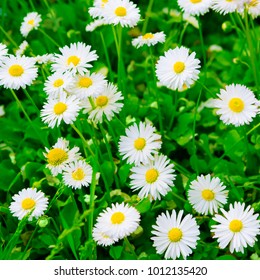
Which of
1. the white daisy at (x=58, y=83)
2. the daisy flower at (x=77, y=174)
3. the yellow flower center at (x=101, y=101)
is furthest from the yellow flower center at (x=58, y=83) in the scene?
the daisy flower at (x=77, y=174)

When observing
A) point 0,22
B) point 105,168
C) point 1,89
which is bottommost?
point 105,168

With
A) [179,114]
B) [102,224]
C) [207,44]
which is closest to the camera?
[102,224]

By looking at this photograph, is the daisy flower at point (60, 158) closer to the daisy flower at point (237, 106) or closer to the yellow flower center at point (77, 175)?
the yellow flower center at point (77, 175)

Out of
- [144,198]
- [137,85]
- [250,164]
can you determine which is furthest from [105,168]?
[137,85]

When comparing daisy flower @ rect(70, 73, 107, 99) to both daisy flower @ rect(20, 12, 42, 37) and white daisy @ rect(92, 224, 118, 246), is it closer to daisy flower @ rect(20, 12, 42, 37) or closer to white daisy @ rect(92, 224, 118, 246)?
white daisy @ rect(92, 224, 118, 246)

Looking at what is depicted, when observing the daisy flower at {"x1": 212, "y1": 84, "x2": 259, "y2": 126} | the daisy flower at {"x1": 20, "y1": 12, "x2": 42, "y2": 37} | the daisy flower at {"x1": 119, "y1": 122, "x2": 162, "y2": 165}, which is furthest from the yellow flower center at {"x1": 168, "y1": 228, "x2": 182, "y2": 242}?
the daisy flower at {"x1": 20, "y1": 12, "x2": 42, "y2": 37}

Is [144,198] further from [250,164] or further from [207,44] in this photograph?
[207,44]
